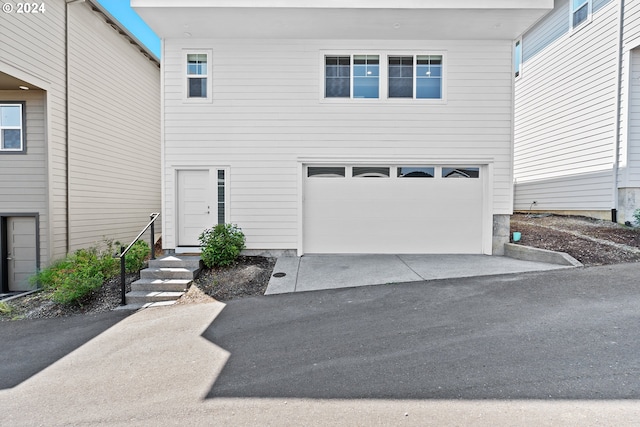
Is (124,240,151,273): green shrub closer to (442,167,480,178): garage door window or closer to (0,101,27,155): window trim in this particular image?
(0,101,27,155): window trim

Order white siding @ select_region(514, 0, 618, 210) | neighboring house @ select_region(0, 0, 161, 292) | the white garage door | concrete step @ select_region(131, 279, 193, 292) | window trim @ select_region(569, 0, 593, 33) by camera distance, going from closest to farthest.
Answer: concrete step @ select_region(131, 279, 193, 292), neighboring house @ select_region(0, 0, 161, 292), the white garage door, white siding @ select_region(514, 0, 618, 210), window trim @ select_region(569, 0, 593, 33)

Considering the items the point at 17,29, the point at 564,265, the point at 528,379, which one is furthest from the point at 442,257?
the point at 17,29

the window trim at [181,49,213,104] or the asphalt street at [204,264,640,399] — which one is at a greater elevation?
the window trim at [181,49,213,104]

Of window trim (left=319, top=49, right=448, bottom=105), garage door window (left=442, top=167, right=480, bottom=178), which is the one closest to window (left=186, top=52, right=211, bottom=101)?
window trim (left=319, top=49, right=448, bottom=105)

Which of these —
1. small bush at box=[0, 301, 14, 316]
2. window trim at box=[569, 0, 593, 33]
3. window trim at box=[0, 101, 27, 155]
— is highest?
window trim at box=[569, 0, 593, 33]

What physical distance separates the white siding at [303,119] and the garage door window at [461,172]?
353mm

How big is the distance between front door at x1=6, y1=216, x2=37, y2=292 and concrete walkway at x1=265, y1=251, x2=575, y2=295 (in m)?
6.07

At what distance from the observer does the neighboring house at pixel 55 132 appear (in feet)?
23.8

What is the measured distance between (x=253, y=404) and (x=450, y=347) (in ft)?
6.93

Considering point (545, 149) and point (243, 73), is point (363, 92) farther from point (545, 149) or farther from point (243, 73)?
point (545, 149)

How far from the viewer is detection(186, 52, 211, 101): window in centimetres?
771

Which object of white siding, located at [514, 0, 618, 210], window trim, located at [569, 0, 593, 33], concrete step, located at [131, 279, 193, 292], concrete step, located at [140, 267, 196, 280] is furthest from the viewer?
window trim, located at [569, 0, 593, 33]

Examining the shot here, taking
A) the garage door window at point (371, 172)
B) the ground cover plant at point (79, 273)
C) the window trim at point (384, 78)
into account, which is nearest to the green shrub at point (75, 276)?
the ground cover plant at point (79, 273)

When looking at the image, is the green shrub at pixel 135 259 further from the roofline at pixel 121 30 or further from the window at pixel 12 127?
the roofline at pixel 121 30
